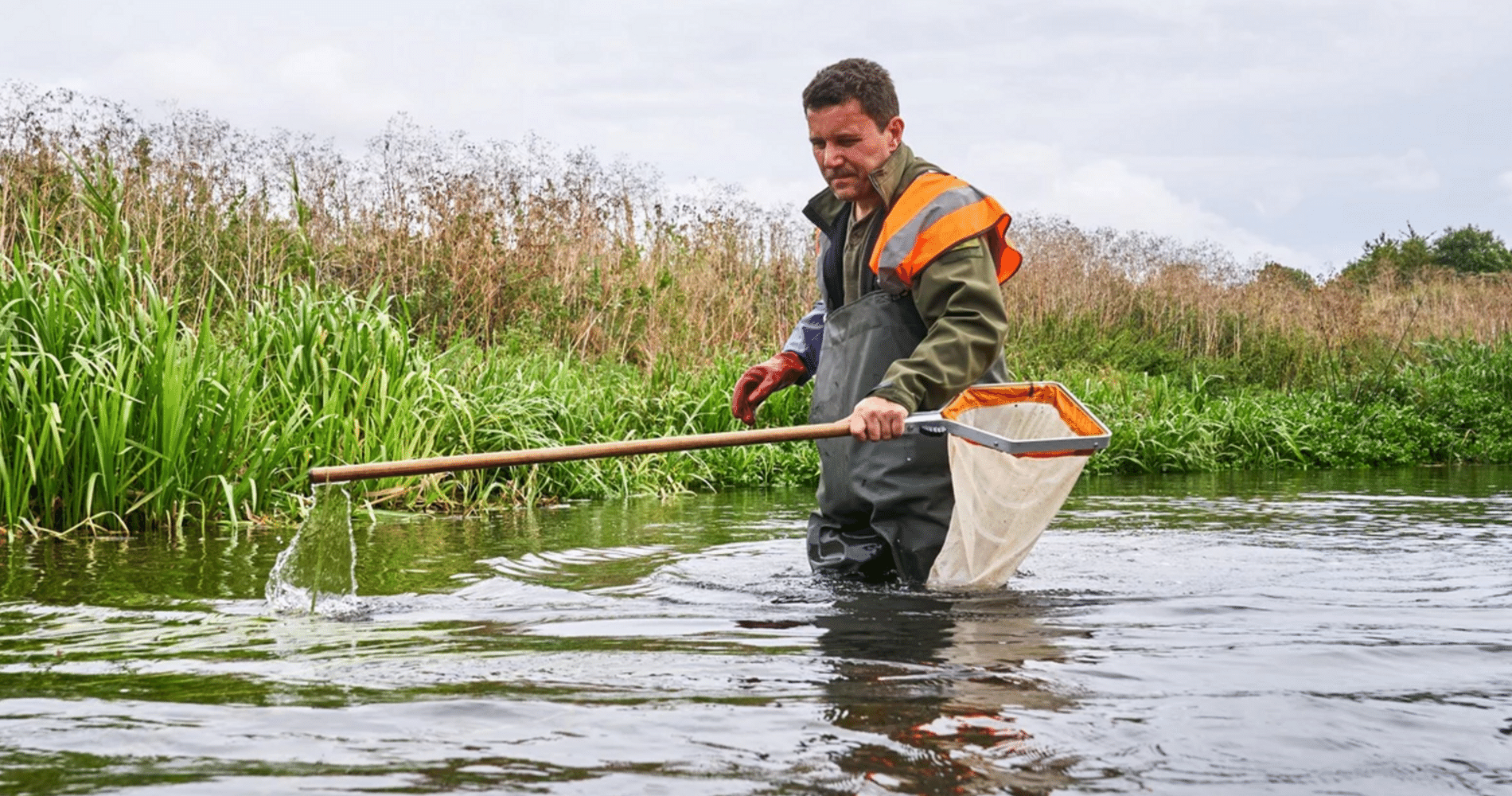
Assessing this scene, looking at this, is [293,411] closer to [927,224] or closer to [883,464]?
[883,464]

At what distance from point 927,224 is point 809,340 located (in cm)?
89

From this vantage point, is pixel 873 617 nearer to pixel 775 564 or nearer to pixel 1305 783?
pixel 775 564

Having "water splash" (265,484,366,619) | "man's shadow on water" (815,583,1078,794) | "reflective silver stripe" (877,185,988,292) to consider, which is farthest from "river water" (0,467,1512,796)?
"reflective silver stripe" (877,185,988,292)

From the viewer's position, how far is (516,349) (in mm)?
10266

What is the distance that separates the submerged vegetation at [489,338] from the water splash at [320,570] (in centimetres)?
177

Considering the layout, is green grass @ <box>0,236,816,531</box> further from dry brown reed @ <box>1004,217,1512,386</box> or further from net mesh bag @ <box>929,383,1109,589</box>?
dry brown reed @ <box>1004,217,1512,386</box>

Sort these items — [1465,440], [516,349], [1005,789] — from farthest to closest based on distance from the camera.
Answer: [1465,440] → [516,349] → [1005,789]

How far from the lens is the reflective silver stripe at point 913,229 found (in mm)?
4039

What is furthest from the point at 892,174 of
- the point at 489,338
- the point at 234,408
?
the point at 489,338

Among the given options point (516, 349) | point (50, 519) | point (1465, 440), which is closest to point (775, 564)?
point (50, 519)

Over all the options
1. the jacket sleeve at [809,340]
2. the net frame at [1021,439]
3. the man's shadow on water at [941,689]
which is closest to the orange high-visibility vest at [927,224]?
the net frame at [1021,439]

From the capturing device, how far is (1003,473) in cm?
418

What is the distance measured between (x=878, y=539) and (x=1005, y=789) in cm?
226

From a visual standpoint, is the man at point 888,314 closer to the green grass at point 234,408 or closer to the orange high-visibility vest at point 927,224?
the orange high-visibility vest at point 927,224
